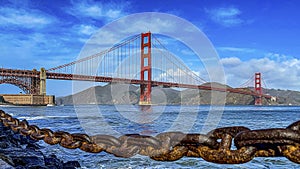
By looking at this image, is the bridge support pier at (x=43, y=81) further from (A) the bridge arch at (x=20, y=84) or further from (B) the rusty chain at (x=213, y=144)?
(B) the rusty chain at (x=213, y=144)

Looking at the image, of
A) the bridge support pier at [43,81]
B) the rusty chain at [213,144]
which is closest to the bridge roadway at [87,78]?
the bridge support pier at [43,81]

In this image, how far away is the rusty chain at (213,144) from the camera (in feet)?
3.34

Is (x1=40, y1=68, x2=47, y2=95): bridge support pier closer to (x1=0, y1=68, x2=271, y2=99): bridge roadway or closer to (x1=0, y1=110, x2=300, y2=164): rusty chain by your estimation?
(x1=0, y1=68, x2=271, y2=99): bridge roadway

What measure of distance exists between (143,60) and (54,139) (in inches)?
2017

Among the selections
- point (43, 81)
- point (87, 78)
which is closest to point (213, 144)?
point (87, 78)

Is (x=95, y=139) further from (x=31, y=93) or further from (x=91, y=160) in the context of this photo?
(x=31, y=93)

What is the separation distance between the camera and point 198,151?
119cm

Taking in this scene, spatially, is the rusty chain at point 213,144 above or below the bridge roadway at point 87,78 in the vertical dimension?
below

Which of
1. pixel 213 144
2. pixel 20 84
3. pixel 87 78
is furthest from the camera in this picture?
pixel 20 84

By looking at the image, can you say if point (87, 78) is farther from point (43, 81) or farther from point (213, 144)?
point (213, 144)

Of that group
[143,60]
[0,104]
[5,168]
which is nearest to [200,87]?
[143,60]

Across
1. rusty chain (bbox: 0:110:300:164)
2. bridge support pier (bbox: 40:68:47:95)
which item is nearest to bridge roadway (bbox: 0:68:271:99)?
bridge support pier (bbox: 40:68:47:95)

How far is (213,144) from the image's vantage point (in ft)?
3.83

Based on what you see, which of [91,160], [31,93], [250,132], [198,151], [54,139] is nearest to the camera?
[250,132]
